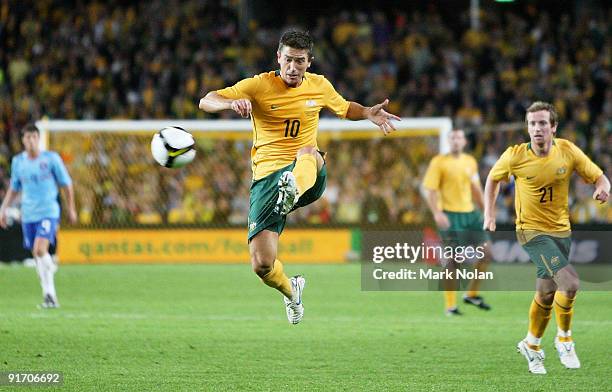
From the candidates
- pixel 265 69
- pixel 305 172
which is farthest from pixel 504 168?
pixel 265 69

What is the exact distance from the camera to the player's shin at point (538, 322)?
838 centimetres

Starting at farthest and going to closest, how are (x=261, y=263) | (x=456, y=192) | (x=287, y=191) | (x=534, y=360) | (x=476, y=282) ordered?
(x=476, y=282), (x=456, y=192), (x=534, y=360), (x=261, y=263), (x=287, y=191)

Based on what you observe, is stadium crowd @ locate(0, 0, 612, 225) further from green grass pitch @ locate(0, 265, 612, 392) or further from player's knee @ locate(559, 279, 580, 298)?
player's knee @ locate(559, 279, 580, 298)

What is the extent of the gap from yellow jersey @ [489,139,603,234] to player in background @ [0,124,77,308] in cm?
616

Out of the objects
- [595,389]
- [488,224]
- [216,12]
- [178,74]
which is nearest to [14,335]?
[488,224]

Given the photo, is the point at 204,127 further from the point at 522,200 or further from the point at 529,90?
the point at 522,200

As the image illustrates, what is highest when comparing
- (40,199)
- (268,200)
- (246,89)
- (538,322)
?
(246,89)

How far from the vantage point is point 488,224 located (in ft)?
28.8

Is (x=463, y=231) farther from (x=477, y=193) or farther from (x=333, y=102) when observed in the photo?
(x=333, y=102)

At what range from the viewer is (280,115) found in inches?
330

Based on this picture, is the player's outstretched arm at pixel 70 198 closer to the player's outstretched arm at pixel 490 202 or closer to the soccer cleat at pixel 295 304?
the soccer cleat at pixel 295 304

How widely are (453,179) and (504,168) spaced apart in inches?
162

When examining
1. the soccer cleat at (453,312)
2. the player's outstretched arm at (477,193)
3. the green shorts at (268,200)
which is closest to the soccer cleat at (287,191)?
the green shorts at (268,200)

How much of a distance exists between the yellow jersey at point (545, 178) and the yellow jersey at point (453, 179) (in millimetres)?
4041
